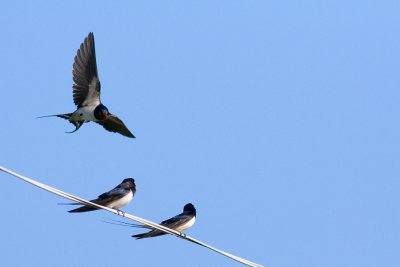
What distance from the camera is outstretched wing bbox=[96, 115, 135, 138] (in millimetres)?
10664

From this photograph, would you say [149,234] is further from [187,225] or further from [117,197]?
[187,225]

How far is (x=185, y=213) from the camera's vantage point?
350 inches

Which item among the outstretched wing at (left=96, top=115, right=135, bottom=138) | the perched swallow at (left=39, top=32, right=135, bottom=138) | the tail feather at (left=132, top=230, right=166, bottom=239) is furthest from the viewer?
the outstretched wing at (left=96, top=115, right=135, bottom=138)

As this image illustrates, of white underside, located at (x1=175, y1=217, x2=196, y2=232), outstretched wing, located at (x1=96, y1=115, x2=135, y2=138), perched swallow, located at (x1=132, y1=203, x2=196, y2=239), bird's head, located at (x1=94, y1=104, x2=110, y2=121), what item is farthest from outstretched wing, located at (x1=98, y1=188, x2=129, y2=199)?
outstretched wing, located at (x1=96, y1=115, x2=135, y2=138)

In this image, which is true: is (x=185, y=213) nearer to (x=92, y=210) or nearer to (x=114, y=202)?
(x=114, y=202)

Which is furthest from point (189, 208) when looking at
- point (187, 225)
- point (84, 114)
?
point (84, 114)

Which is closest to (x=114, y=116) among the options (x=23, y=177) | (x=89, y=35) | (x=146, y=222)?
(x=89, y=35)

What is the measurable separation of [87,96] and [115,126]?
0.54 meters

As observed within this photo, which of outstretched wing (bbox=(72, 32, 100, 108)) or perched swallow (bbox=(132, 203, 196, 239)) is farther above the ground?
outstretched wing (bbox=(72, 32, 100, 108))

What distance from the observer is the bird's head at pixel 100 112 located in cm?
1035

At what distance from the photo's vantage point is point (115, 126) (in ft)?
35.3

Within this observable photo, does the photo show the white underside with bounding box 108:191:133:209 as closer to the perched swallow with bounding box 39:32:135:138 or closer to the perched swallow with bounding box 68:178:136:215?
the perched swallow with bounding box 68:178:136:215

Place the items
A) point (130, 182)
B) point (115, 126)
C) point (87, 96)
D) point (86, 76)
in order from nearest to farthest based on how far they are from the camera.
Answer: point (130, 182)
point (86, 76)
point (87, 96)
point (115, 126)

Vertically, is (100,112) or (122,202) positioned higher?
(100,112)
